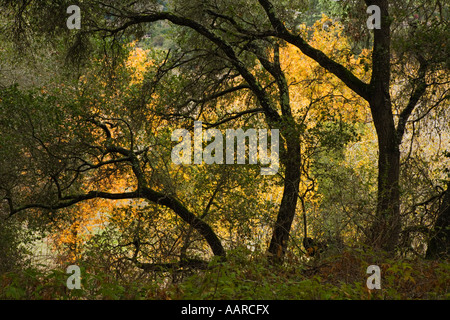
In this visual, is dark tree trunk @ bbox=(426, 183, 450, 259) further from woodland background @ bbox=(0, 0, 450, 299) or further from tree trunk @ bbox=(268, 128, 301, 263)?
tree trunk @ bbox=(268, 128, 301, 263)

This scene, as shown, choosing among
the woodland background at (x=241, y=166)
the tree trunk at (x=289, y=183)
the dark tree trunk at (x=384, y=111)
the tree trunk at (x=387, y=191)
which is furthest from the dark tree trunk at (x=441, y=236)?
the tree trunk at (x=289, y=183)

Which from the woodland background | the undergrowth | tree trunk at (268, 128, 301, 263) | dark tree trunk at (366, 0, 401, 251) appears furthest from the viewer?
tree trunk at (268, 128, 301, 263)

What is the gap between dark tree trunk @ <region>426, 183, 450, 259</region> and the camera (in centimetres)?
758

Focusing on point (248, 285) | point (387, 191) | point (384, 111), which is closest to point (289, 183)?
point (387, 191)

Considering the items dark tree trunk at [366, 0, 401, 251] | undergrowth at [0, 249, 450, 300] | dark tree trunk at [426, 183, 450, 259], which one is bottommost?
undergrowth at [0, 249, 450, 300]

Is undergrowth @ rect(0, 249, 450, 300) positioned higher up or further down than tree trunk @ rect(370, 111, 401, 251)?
further down

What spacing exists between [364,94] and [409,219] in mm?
2643

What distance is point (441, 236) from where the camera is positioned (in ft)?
25.4

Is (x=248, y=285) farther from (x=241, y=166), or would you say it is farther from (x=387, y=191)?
(x=241, y=166)

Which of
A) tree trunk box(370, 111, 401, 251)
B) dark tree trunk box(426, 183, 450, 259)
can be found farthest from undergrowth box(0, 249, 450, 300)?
dark tree trunk box(426, 183, 450, 259)

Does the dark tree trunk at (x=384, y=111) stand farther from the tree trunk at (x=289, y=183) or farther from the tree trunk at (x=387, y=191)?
the tree trunk at (x=289, y=183)

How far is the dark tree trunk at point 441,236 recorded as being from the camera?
7.58 m
